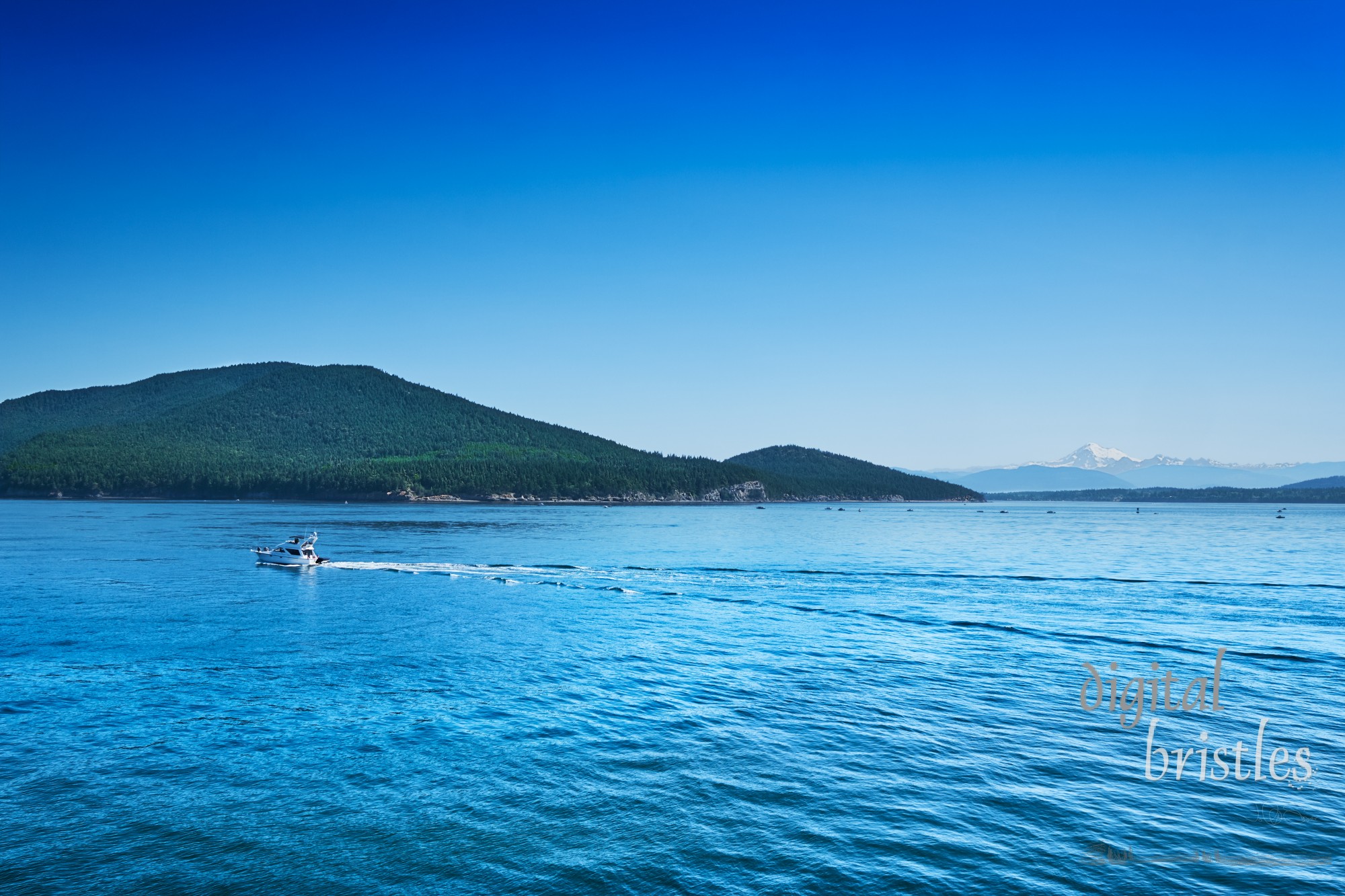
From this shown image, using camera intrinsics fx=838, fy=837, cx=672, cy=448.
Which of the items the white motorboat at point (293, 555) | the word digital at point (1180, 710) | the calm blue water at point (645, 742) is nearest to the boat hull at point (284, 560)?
the white motorboat at point (293, 555)

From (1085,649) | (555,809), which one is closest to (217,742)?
(555,809)

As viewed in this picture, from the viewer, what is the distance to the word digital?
21188 mm

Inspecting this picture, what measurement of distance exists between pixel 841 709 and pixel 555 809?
11538mm

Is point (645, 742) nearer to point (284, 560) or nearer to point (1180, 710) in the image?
point (1180, 710)

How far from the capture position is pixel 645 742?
76.6 ft

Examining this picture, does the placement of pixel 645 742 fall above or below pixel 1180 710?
above

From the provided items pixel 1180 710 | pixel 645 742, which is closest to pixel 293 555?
pixel 645 742

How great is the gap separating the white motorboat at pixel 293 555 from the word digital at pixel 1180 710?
61276 millimetres

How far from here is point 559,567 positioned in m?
72.4

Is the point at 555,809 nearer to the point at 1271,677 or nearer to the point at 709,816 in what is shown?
the point at 709,816

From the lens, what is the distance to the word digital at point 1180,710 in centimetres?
2119

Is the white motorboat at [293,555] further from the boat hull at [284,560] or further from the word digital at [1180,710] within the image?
the word digital at [1180,710]

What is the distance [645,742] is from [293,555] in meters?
58.7

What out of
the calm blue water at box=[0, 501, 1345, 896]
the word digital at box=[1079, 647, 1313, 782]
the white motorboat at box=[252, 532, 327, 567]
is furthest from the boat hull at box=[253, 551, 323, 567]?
the word digital at box=[1079, 647, 1313, 782]
